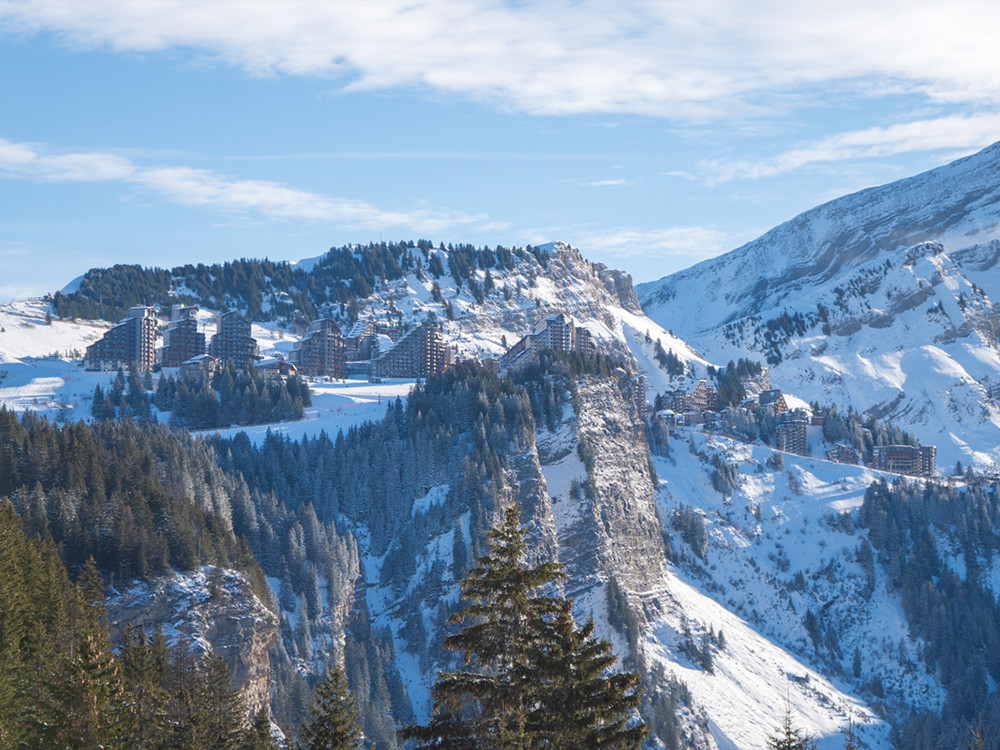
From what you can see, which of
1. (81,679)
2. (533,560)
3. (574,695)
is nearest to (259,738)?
(81,679)

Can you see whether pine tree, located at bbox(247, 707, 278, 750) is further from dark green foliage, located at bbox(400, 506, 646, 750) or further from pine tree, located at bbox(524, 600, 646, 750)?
pine tree, located at bbox(524, 600, 646, 750)

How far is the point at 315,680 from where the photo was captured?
141875 millimetres

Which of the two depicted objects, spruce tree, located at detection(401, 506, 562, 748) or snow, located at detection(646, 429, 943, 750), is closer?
spruce tree, located at detection(401, 506, 562, 748)

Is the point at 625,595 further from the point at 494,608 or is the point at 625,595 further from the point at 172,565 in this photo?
the point at 494,608

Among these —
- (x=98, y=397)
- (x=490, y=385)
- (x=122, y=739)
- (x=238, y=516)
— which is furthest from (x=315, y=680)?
(x=122, y=739)

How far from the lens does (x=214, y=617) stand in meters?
96.2

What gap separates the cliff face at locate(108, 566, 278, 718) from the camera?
303 feet

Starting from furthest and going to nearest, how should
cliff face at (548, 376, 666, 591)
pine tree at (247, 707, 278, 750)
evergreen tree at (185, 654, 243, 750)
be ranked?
cliff face at (548, 376, 666, 591) < evergreen tree at (185, 654, 243, 750) < pine tree at (247, 707, 278, 750)

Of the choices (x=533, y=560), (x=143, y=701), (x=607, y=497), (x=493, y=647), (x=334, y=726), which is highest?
(x=493, y=647)

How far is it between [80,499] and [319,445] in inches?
3093

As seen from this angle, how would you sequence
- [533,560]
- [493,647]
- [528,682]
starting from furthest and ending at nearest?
[533,560]
[493,647]
[528,682]

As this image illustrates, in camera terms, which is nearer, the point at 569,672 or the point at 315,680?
the point at 569,672

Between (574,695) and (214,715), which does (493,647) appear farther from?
(214,715)

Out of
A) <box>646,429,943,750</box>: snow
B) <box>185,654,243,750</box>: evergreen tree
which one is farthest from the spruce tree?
<box>646,429,943,750</box>: snow
